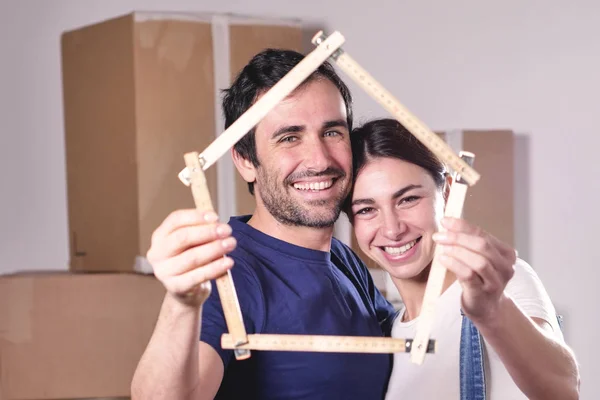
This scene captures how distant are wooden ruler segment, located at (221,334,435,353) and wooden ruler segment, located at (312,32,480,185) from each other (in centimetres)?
34

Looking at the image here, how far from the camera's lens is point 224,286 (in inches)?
57.9

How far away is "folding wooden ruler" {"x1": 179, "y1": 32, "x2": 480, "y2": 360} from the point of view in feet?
4.85

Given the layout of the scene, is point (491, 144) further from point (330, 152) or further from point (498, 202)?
point (330, 152)

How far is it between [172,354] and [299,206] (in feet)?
1.91

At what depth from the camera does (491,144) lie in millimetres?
3283

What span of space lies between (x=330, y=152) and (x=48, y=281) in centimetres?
143

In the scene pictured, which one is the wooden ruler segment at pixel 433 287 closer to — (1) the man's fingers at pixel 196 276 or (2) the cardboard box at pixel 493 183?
(1) the man's fingers at pixel 196 276

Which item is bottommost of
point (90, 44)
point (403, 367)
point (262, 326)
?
point (403, 367)

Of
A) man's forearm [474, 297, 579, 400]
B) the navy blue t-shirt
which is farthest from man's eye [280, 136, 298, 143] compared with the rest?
man's forearm [474, 297, 579, 400]

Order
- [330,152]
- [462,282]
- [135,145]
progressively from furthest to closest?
[135,145] < [330,152] < [462,282]

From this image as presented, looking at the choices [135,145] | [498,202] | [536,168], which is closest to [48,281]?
[135,145]

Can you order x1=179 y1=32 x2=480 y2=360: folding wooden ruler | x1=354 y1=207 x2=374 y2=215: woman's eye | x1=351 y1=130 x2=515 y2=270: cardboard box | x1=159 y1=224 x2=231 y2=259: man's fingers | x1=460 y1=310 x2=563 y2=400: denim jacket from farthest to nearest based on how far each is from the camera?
x1=351 y1=130 x2=515 y2=270: cardboard box, x1=354 y1=207 x2=374 y2=215: woman's eye, x1=460 y1=310 x2=563 y2=400: denim jacket, x1=179 y1=32 x2=480 y2=360: folding wooden ruler, x1=159 y1=224 x2=231 y2=259: man's fingers

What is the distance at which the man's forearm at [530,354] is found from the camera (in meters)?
1.51

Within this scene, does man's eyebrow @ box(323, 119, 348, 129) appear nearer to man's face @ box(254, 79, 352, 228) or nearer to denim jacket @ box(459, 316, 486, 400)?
man's face @ box(254, 79, 352, 228)
